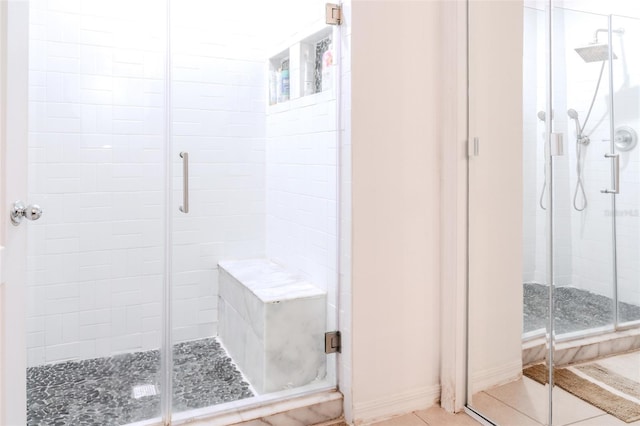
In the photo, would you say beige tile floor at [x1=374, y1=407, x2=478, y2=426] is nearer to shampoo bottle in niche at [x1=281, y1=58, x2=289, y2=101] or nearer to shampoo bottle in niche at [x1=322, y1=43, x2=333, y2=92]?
shampoo bottle in niche at [x1=322, y1=43, x2=333, y2=92]

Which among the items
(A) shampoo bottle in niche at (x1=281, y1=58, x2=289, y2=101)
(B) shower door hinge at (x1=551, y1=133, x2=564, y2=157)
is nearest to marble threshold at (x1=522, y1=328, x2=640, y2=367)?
(B) shower door hinge at (x1=551, y1=133, x2=564, y2=157)

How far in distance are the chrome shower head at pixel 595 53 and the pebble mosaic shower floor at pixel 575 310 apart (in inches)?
31.8

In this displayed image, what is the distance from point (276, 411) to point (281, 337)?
32 cm

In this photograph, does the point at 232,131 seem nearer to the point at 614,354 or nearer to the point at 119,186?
the point at 119,186

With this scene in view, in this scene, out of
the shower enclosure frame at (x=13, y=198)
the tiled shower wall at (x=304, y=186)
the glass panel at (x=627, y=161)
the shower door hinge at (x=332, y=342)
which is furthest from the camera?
the tiled shower wall at (x=304, y=186)

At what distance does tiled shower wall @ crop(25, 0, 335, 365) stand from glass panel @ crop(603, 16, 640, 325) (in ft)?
3.71

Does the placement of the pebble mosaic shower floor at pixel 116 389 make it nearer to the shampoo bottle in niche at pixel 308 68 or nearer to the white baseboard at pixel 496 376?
the white baseboard at pixel 496 376

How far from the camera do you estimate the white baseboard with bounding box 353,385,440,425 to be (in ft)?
6.79

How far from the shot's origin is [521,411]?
1998 mm

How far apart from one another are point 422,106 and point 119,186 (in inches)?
52.8

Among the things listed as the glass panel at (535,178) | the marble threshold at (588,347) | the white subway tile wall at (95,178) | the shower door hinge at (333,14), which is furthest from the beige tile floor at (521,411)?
the shower door hinge at (333,14)

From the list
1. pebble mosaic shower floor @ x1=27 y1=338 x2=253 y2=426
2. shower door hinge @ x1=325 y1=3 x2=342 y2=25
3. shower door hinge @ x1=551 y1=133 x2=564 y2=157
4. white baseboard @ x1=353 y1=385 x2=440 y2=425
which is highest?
shower door hinge @ x1=325 y1=3 x2=342 y2=25

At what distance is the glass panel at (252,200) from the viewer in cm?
220

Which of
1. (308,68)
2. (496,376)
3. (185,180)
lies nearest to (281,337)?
(185,180)
